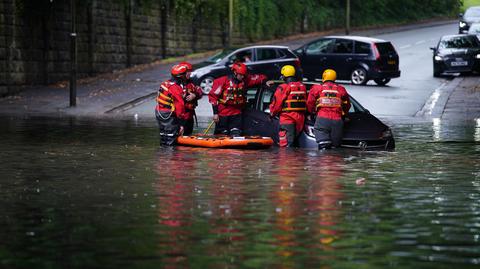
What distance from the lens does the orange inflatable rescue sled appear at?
21.7m

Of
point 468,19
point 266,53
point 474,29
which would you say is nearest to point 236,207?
point 266,53

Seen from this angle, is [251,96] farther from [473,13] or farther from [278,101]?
[473,13]

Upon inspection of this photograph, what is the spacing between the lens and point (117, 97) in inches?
1526

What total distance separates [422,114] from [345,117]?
12379 millimetres

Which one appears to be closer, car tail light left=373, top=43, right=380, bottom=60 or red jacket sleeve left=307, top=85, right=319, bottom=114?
red jacket sleeve left=307, top=85, right=319, bottom=114

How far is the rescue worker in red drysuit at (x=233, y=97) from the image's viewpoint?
74.2 ft

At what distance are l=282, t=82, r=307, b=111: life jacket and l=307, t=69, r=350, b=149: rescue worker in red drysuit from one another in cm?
20

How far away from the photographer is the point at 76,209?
1318cm

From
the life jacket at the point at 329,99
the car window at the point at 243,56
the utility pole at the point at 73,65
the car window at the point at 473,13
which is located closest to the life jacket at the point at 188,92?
the life jacket at the point at 329,99

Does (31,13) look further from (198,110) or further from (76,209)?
(76,209)

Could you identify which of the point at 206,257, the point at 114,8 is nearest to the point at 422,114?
the point at 114,8

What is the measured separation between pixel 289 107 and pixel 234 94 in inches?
56.9

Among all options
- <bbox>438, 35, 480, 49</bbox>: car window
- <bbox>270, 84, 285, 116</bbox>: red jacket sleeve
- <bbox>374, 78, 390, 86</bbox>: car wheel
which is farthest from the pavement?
<bbox>270, 84, 285, 116</bbox>: red jacket sleeve

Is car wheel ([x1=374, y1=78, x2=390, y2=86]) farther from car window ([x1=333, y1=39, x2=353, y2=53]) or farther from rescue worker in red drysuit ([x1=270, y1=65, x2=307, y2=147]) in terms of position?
rescue worker in red drysuit ([x1=270, y1=65, x2=307, y2=147])
